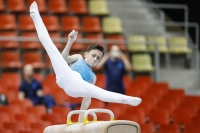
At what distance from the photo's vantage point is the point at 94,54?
274 inches

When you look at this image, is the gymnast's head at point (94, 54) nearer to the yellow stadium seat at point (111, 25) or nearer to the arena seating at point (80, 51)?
the arena seating at point (80, 51)

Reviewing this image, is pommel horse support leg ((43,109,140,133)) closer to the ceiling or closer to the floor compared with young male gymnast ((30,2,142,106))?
closer to the floor

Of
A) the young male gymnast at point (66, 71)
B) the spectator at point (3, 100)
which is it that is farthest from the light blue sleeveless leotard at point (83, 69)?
the spectator at point (3, 100)

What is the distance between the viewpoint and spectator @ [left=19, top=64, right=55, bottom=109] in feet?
36.7

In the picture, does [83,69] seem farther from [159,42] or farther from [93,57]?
[159,42]

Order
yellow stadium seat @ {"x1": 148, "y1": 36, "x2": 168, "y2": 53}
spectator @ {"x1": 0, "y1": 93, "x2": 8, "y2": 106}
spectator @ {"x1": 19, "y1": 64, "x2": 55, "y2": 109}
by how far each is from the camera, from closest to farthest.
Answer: spectator @ {"x1": 0, "y1": 93, "x2": 8, "y2": 106} < spectator @ {"x1": 19, "y1": 64, "x2": 55, "y2": 109} < yellow stadium seat @ {"x1": 148, "y1": 36, "x2": 168, "y2": 53}

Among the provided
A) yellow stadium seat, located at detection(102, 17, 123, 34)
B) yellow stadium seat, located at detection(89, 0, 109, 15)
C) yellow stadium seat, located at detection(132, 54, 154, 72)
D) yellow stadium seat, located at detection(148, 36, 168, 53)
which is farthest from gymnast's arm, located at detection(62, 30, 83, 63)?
yellow stadium seat, located at detection(89, 0, 109, 15)

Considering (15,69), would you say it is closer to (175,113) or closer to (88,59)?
(175,113)

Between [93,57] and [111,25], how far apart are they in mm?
7513

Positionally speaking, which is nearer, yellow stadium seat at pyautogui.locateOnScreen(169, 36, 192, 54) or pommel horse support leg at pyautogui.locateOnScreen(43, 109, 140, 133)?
pommel horse support leg at pyautogui.locateOnScreen(43, 109, 140, 133)

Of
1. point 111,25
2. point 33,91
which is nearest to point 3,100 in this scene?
point 33,91

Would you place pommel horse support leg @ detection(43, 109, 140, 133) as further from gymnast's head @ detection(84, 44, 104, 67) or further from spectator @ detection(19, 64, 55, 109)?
spectator @ detection(19, 64, 55, 109)

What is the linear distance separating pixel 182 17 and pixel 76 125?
9733 millimetres

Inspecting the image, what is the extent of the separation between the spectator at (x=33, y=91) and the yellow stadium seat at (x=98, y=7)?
3846 mm
